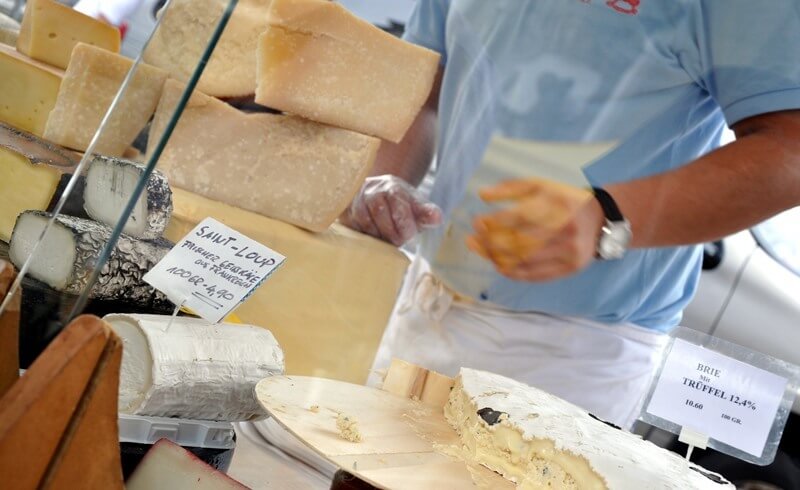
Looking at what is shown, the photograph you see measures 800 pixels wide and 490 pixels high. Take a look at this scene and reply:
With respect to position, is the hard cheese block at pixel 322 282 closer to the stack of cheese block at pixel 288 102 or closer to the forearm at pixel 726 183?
the stack of cheese block at pixel 288 102

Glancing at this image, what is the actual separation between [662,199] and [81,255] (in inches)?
16.5

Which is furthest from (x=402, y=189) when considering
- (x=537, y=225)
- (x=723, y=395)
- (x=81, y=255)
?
(x=723, y=395)

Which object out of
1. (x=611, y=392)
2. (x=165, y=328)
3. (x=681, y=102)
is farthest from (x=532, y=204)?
(x=611, y=392)

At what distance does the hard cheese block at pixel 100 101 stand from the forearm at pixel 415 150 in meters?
→ 0.17

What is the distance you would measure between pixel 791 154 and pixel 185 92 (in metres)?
0.42

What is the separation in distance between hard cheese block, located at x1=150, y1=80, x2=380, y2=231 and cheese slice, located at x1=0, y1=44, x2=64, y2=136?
0.24 meters

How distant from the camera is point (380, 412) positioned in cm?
81

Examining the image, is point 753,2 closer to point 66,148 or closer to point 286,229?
point 286,229

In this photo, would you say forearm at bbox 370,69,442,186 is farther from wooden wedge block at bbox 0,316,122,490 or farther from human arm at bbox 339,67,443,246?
wooden wedge block at bbox 0,316,122,490

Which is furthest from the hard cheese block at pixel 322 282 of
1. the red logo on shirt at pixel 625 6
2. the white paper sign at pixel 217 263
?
the red logo on shirt at pixel 625 6

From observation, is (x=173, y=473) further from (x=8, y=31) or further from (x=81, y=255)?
(x=8, y=31)

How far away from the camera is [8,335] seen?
0.57m

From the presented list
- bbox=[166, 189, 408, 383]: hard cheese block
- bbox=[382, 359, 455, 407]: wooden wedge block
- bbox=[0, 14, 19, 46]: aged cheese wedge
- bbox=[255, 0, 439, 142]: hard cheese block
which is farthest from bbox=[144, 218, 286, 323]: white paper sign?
bbox=[0, 14, 19, 46]: aged cheese wedge

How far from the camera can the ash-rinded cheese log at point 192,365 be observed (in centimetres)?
72
